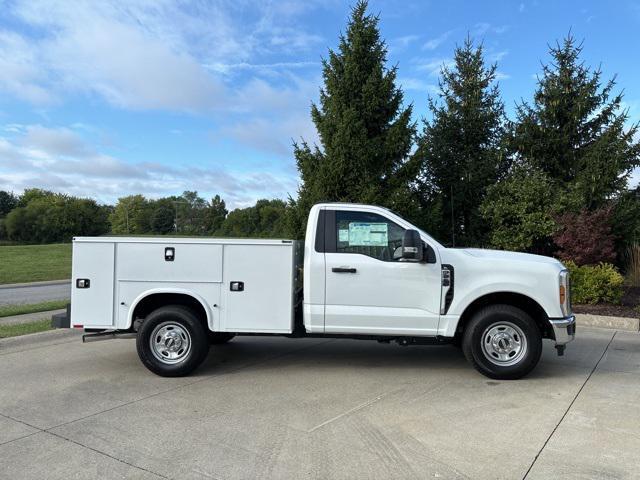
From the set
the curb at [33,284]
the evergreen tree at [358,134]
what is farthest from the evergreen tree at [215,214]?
the evergreen tree at [358,134]

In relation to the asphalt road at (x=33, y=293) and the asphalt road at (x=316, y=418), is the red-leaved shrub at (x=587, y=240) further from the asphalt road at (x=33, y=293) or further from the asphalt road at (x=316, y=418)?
the asphalt road at (x=33, y=293)

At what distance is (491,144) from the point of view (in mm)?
16062

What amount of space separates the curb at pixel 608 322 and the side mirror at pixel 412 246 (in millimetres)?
5886

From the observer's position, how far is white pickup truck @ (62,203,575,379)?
5961 mm

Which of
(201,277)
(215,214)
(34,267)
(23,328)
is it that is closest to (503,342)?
(201,277)

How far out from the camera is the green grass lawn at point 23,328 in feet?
27.7

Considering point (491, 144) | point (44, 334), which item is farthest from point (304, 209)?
point (44, 334)

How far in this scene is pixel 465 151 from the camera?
15914 millimetres

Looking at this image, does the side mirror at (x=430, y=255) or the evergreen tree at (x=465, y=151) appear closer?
the side mirror at (x=430, y=255)

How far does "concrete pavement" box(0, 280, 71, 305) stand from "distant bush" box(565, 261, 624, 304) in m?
13.4

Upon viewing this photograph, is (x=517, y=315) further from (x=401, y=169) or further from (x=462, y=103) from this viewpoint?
(x=462, y=103)

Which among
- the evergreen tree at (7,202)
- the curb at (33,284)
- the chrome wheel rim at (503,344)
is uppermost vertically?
the evergreen tree at (7,202)

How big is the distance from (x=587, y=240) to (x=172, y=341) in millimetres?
9463

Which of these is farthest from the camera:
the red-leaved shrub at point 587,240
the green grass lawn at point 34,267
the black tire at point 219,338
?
the green grass lawn at point 34,267
